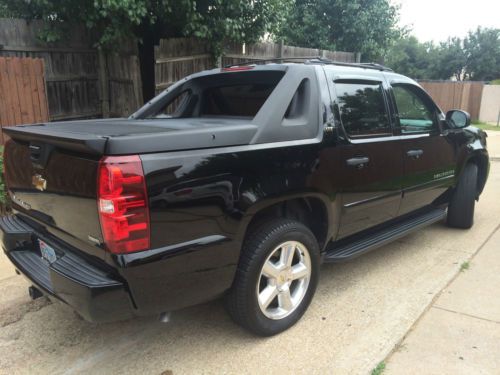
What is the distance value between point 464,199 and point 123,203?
168 inches

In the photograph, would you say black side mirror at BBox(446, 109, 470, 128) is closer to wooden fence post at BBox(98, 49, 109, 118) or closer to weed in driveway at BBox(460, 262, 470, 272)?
weed in driveway at BBox(460, 262, 470, 272)

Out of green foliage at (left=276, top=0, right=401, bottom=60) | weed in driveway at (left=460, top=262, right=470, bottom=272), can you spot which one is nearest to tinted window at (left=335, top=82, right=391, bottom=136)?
weed in driveway at (left=460, top=262, right=470, bottom=272)

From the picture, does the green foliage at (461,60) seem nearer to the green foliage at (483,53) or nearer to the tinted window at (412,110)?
the green foliage at (483,53)

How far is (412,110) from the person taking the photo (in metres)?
4.27

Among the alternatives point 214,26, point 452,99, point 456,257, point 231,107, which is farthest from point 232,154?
point 452,99

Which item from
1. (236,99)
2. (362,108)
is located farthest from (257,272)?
(236,99)

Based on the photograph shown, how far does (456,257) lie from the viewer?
4.39m

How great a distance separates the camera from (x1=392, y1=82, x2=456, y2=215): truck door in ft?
13.1

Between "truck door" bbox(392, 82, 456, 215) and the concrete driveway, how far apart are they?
2.64ft

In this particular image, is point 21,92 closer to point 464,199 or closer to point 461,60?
point 464,199

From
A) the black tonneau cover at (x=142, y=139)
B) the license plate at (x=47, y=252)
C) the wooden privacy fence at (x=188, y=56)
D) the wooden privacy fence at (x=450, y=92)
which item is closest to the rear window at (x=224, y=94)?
the black tonneau cover at (x=142, y=139)

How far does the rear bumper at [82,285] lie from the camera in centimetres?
218

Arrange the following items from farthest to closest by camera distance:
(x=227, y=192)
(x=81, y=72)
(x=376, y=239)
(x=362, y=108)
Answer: (x=81, y=72), (x=376, y=239), (x=362, y=108), (x=227, y=192)

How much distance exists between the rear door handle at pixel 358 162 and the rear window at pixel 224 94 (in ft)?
2.86
